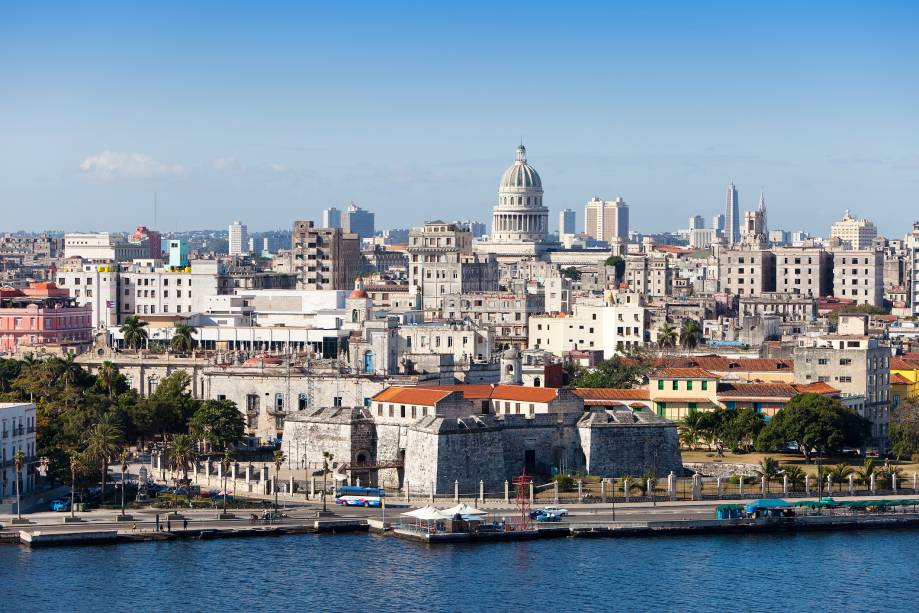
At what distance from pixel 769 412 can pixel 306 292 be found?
186 ft

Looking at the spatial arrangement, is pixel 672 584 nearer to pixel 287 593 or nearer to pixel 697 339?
pixel 287 593

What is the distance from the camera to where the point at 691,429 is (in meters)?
87.0

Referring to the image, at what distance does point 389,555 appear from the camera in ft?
224

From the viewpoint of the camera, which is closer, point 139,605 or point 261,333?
point 139,605

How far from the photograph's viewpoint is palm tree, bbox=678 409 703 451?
283 ft

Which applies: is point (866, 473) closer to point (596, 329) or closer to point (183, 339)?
point (183, 339)

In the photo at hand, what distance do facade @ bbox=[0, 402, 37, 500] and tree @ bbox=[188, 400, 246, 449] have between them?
25.8ft

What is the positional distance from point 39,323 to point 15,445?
4484 centimetres

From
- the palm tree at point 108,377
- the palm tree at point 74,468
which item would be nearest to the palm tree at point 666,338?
the palm tree at point 108,377

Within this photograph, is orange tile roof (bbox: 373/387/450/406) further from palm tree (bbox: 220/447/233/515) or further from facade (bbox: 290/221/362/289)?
facade (bbox: 290/221/362/289)

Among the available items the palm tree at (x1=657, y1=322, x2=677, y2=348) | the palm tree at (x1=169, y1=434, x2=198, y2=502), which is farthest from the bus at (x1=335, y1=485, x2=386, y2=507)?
the palm tree at (x1=657, y1=322, x2=677, y2=348)

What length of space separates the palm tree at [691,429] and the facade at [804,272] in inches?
4238

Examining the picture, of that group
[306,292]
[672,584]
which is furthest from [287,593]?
[306,292]

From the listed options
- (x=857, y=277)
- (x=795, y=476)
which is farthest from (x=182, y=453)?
(x=857, y=277)
